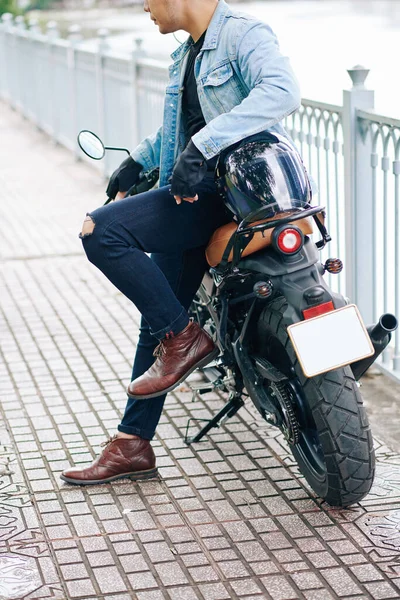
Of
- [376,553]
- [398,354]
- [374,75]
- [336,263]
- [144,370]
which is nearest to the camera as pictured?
[376,553]

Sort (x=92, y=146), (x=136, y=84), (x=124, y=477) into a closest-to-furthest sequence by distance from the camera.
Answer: (x=92, y=146) → (x=124, y=477) → (x=136, y=84)

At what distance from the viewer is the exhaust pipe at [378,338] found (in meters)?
4.06

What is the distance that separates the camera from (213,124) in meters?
3.85

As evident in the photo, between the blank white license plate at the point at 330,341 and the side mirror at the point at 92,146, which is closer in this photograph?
the blank white license plate at the point at 330,341

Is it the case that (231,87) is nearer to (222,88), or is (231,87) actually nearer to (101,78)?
(222,88)

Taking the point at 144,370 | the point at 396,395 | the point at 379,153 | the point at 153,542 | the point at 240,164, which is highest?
the point at 240,164

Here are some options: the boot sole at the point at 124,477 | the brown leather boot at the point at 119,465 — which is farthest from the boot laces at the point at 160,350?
the boot sole at the point at 124,477

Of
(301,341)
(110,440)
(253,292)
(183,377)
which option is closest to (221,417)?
(110,440)

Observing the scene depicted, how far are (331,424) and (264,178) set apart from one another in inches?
34.4

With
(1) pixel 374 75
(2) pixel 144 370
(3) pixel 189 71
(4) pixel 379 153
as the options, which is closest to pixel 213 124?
(3) pixel 189 71

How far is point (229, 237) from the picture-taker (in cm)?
403

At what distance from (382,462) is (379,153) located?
164 centimetres

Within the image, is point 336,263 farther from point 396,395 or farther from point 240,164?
point 396,395

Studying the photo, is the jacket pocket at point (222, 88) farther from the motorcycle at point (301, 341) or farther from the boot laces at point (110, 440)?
the boot laces at point (110, 440)
